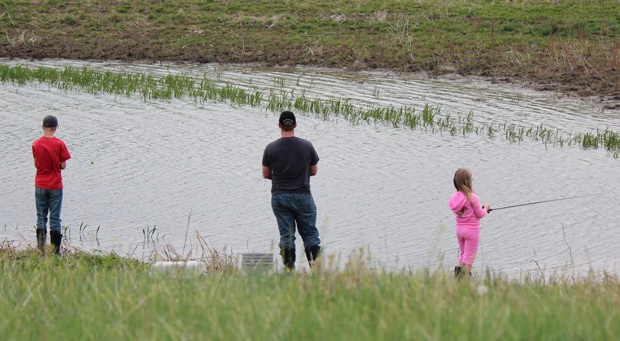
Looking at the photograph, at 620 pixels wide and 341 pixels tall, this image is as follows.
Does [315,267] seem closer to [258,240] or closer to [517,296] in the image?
[517,296]

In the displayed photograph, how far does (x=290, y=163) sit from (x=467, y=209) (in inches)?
70.7

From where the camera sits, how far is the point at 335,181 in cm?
1591

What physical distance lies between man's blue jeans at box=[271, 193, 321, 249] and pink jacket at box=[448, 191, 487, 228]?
4.60ft

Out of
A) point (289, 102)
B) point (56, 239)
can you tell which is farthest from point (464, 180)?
point (289, 102)

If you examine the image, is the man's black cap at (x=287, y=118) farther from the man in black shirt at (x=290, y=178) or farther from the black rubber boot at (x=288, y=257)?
the black rubber boot at (x=288, y=257)

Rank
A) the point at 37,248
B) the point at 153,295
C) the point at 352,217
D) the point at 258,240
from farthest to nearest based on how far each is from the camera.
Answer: the point at 352,217, the point at 258,240, the point at 37,248, the point at 153,295

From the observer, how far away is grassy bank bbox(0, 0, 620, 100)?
1179 inches

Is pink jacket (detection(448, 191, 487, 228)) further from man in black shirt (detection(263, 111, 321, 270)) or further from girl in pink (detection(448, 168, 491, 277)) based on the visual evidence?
man in black shirt (detection(263, 111, 321, 270))

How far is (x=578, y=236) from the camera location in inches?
505

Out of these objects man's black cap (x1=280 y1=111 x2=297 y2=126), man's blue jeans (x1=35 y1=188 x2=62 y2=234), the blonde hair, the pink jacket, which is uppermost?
man's black cap (x1=280 y1=111 x2=297 y2=126)

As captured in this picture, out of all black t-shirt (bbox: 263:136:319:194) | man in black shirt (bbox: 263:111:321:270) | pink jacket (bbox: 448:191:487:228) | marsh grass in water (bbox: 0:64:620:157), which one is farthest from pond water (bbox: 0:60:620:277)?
pink jacket (bbox: 448:191:487:228)

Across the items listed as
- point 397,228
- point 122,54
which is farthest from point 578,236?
point 122,54

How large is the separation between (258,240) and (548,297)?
21.4 ft

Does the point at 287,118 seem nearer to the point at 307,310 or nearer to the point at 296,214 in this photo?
the point at 296,214
